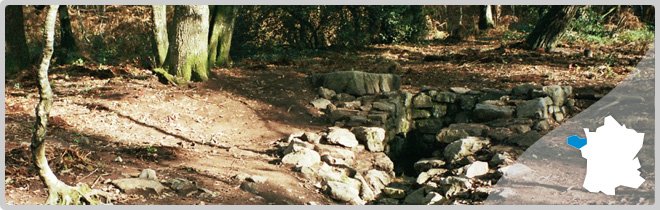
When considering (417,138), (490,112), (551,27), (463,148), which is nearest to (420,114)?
(417,138)

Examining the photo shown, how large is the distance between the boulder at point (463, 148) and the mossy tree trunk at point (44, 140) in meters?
4.40

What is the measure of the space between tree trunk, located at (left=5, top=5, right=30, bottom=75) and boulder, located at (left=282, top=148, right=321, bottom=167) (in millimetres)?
6838

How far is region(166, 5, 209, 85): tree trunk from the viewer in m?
10.4

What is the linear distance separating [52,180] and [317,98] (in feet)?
17.9

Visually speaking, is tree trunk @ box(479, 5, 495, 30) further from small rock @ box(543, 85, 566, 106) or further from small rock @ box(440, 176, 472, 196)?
small rock @ box(440, 176, 472, 196)

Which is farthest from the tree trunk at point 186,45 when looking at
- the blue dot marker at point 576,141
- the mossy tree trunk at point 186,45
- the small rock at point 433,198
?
the blue dot marker at point 576,141

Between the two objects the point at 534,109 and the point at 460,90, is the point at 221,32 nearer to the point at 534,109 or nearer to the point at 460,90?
the point at 460,90

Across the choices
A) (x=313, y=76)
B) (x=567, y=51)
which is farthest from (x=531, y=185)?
(x=567, y=51)

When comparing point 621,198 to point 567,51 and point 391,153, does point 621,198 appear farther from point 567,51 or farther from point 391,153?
point 567,51

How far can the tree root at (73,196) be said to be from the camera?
16.8 feet

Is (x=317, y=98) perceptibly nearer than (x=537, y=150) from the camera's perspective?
No

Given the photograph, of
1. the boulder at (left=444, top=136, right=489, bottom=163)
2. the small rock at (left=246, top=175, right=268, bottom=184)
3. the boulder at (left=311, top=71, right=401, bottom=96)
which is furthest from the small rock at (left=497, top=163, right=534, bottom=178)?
the boulder at (left=311, top=71, right=401, bottom=96)

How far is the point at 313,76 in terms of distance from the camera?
36.1 ft

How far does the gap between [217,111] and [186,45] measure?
1.67 metres
